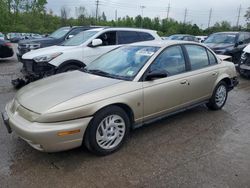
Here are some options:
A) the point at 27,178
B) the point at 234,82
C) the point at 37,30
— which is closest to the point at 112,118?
the point at 27,178

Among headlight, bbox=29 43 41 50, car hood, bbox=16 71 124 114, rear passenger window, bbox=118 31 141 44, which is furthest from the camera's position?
headlight, bbox=29 43 41 50

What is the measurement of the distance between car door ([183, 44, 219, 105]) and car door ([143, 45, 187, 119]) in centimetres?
18

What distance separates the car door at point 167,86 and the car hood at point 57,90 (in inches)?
22.4

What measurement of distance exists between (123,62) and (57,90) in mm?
1276

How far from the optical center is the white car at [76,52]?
6.84m

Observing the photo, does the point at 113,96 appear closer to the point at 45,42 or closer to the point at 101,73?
the point at 101,73

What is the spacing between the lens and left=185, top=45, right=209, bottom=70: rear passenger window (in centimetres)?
480

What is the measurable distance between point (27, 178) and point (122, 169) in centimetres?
113

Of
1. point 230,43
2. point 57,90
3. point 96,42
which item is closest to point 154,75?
point 57,90

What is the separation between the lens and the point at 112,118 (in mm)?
3590

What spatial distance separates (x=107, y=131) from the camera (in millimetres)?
3561

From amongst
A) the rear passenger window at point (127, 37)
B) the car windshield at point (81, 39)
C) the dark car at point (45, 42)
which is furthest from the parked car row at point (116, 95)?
the dark car at point (45, 42)

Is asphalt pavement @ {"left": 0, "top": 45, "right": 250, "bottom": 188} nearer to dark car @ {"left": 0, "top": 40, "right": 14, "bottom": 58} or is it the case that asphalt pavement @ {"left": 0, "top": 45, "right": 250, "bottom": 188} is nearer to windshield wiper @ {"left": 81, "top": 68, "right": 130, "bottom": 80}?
windshield wiper @ {"left": 81, "top": 68, "right": 130, "bottom": 80}

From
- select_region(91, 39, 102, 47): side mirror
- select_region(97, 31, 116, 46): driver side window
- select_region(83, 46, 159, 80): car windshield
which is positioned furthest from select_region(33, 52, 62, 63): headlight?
select_region(83, 46, 159, 80): car windshield
